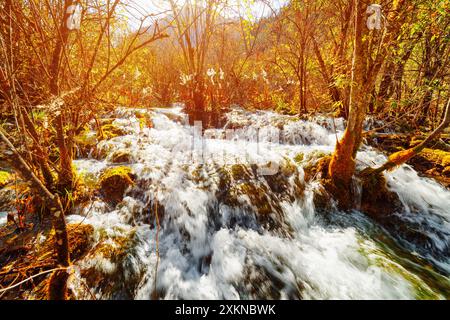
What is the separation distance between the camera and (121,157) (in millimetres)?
4328

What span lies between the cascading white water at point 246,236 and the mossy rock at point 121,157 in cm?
12

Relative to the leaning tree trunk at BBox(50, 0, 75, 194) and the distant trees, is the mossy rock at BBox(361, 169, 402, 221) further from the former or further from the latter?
the leaning tree trunk at BBox(50, 0, 75, 194)

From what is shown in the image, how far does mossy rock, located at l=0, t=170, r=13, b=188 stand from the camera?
10.9ft

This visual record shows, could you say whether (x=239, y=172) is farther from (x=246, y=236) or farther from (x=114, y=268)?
(x=114, y=268)

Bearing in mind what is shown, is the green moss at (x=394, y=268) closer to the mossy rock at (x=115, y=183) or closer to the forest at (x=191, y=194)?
the forest at (x=191, y=194)

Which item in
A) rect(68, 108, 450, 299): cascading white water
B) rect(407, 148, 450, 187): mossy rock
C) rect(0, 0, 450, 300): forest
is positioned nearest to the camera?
rect(0, 0, 450, 300): forest

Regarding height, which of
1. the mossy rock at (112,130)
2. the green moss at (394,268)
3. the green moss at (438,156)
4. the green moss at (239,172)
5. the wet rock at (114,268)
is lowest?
the green moss at (394,268)

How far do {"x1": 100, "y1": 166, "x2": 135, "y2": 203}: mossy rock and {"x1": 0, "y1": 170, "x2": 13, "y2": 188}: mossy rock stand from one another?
1.35m

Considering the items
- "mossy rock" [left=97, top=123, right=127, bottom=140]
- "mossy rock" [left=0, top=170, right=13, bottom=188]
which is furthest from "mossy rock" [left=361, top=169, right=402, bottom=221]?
"mossy rock" [left=0, top=170, right=13, bottom=188]

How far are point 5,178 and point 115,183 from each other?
1.71 metres

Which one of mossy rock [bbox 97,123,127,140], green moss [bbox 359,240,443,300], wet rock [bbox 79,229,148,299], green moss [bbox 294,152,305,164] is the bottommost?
green moss [bbox 359,240,443,300]

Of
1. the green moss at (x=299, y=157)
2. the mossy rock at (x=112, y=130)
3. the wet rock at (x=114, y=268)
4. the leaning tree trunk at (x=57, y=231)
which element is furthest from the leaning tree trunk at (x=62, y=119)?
the green moss at (x=299, y=157)

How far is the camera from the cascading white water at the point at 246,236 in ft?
8.29
